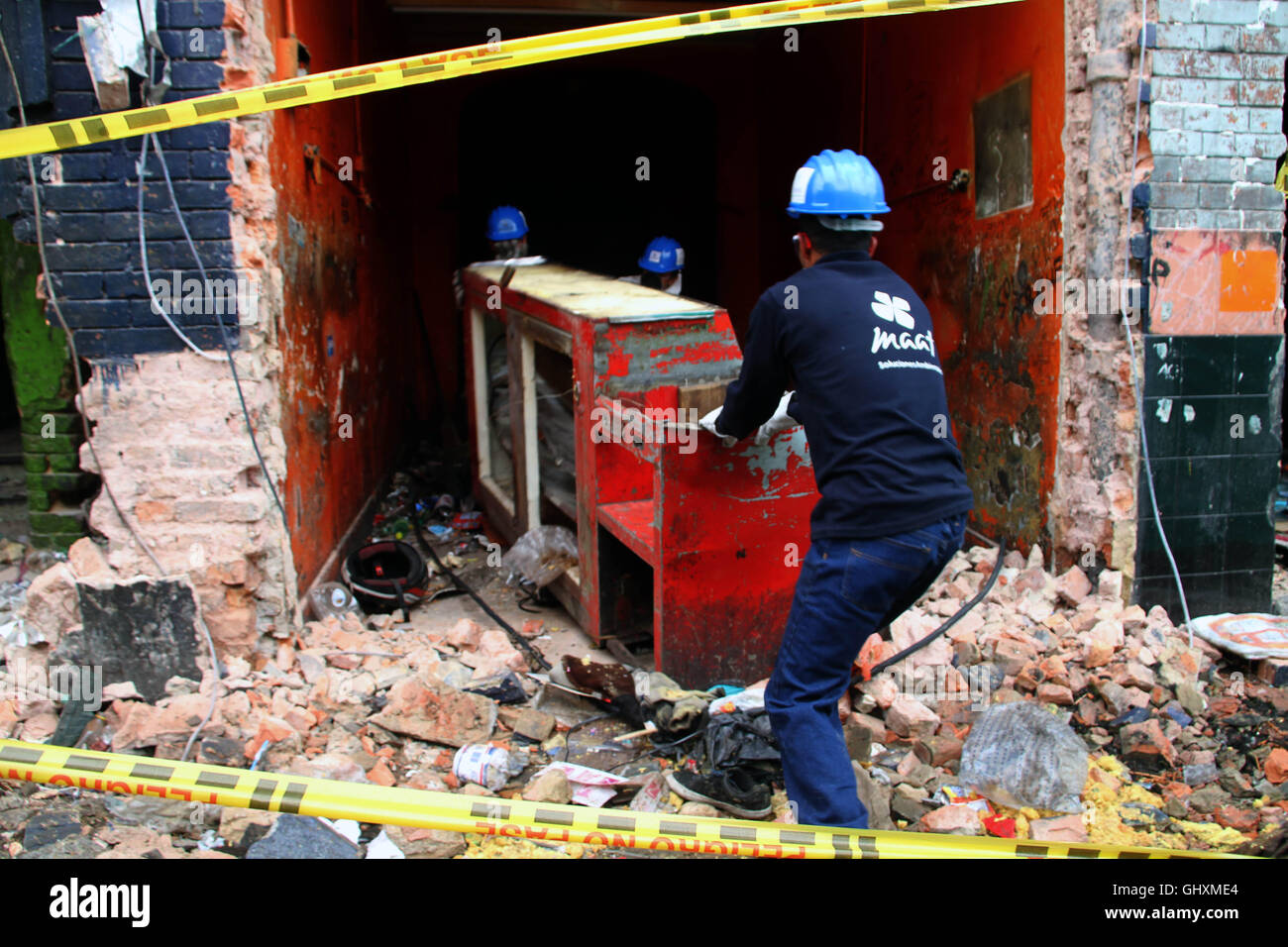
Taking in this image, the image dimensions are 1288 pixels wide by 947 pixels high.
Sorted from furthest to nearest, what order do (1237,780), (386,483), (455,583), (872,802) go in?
(386,483) → (455,583) → (1237,780) → (872,802)

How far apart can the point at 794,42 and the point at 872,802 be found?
7.43m

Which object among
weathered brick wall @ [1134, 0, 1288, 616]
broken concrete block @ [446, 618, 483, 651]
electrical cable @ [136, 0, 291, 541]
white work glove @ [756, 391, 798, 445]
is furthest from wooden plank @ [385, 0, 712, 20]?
broken concrete block @ [446, 618, 483, 651]

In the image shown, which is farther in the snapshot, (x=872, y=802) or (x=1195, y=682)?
(x=1195, y=682)

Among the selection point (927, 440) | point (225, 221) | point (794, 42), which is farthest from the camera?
point (794, 42)

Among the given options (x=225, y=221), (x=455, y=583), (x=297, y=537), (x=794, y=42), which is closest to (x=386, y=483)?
(x=455, y=583)

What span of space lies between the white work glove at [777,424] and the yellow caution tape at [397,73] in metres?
1.19

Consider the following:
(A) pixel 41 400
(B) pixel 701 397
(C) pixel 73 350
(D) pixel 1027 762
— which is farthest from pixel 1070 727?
(A) pixel 41 400

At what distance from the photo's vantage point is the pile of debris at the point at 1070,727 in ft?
9.93

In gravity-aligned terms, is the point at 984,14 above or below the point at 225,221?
above

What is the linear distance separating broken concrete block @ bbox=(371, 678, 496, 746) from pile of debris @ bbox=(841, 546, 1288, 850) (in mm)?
1337

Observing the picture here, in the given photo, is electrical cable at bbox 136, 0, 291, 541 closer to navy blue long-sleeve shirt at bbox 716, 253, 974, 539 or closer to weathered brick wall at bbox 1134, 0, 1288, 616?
navy blue long-sleeve shirt at bbox 716, 253, 974, 539

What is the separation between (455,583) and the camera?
5137mm

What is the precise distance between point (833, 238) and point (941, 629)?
6.91 ft

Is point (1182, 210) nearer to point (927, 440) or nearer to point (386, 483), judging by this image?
point (927, 440)
